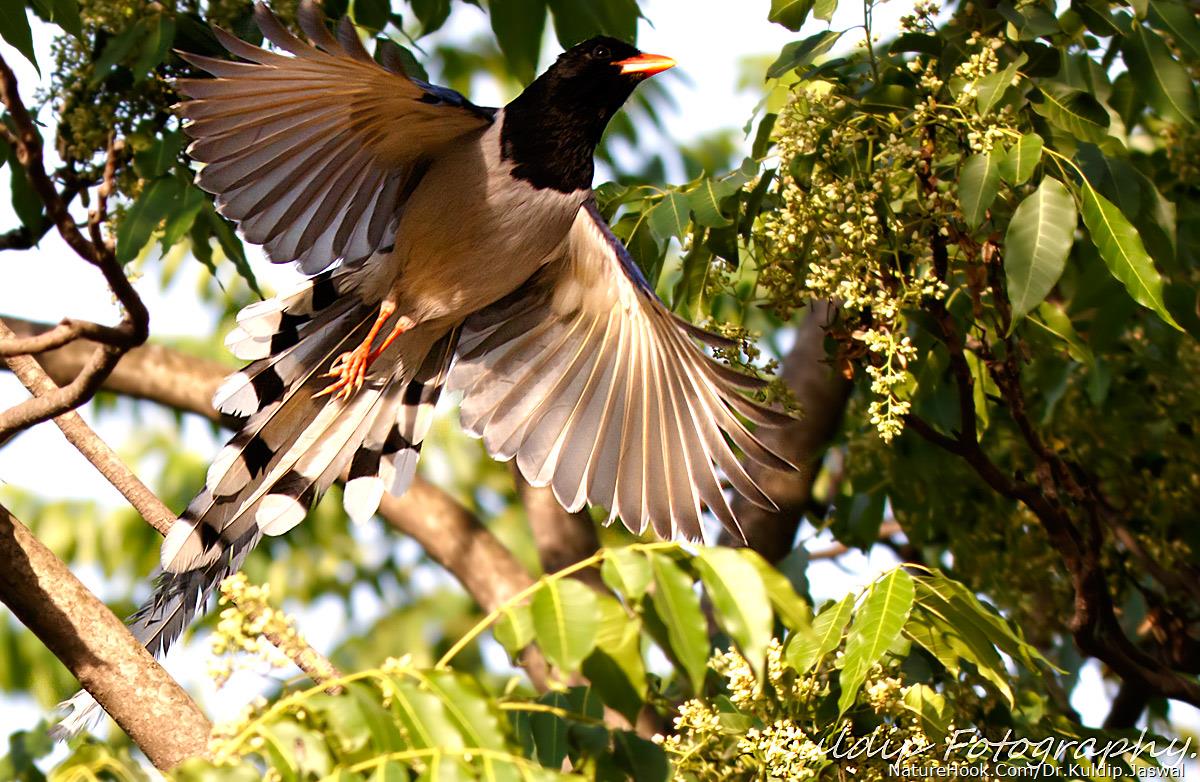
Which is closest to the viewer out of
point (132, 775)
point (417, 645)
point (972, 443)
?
point (132, 775)

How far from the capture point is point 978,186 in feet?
8.60

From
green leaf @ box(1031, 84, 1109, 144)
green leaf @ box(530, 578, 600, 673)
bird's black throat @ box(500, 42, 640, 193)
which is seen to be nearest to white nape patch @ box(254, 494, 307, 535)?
bird's black throat @ box(500, 42, 640, 193)

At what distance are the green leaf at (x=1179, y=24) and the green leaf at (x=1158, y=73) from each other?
0.20 ft

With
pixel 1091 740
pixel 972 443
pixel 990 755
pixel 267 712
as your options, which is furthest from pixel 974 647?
pixel 267 712

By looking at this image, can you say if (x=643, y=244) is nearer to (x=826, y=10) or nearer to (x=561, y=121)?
(x=561, y=121)

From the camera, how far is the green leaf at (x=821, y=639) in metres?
2.31

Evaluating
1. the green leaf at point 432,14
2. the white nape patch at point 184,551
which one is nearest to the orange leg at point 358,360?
the white nape patch at point 184,551

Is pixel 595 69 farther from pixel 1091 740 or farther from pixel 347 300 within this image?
pixel 1091 740

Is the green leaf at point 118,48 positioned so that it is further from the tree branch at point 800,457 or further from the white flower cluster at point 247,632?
the tree branch at point 800,457

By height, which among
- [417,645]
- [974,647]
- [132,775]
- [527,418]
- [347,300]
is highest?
[347,300]

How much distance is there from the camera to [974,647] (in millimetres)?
2424

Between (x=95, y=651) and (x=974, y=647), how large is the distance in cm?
155

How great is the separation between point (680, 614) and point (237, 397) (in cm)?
218


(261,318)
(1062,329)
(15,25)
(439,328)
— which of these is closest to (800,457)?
(439,328)
